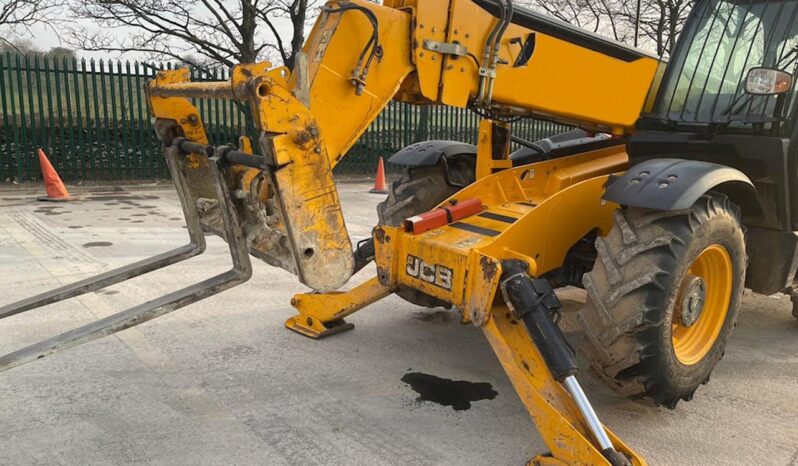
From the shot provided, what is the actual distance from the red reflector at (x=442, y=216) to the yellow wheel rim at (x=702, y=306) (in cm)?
132

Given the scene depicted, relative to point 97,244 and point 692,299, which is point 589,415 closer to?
point 692,299

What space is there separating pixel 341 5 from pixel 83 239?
5742mm

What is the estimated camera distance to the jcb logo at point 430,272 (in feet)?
11.3

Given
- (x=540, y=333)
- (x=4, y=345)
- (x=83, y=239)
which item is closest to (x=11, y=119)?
(x=83, y=239)

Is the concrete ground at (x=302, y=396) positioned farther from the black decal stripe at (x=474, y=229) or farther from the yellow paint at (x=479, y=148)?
the black decal stripe at (x=474, y=229)

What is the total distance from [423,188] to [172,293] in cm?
225

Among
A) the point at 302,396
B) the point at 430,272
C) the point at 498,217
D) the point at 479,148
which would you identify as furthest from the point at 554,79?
the point at 302,396

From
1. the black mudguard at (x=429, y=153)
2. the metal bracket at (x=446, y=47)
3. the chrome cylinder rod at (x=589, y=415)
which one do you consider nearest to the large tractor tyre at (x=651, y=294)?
the chrome cylinder rod at (x=589, y=415)

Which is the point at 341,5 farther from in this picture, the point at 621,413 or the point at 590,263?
the point at 621,413

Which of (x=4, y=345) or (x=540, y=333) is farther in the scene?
(x=4, y=345)

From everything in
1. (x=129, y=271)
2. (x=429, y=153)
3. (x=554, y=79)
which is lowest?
(x=129, y=271)

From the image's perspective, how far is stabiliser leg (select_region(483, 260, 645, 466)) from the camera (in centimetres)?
285

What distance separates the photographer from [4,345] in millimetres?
4375

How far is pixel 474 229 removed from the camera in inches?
151
